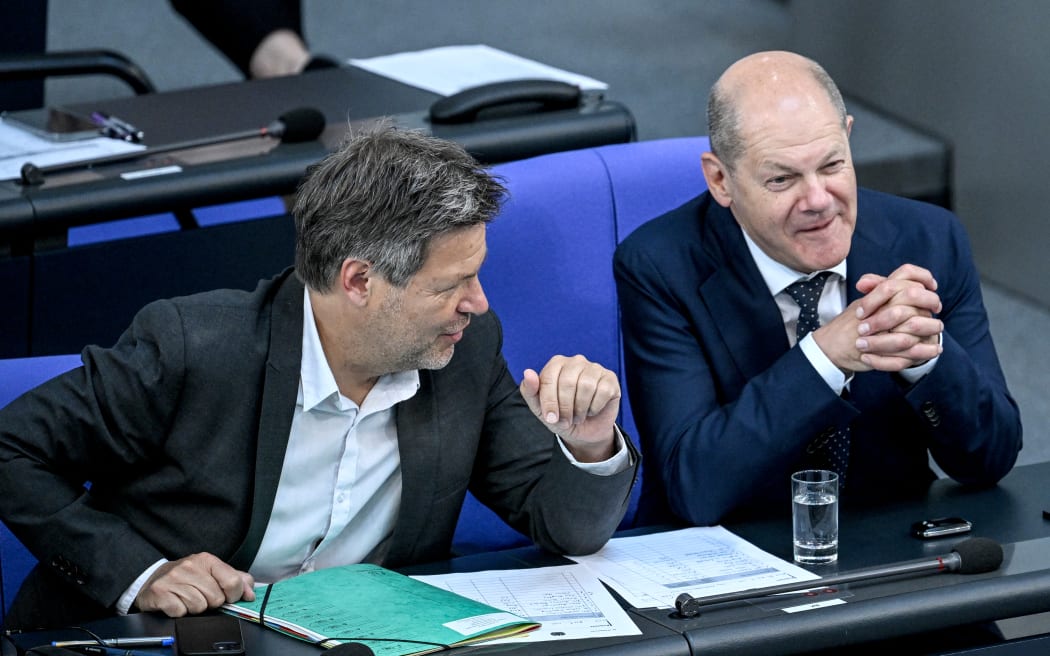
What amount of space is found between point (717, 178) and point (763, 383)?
0.34 m

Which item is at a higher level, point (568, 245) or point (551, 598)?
point (568, 245)

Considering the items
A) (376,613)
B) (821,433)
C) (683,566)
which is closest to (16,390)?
(376,613)

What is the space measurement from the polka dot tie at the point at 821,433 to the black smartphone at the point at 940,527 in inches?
10.2

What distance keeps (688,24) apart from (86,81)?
99.4 inches

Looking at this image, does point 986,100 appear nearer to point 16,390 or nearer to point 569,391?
point 569,391

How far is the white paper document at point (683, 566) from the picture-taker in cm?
189

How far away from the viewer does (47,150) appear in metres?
2.99

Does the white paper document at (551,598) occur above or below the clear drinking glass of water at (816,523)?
below

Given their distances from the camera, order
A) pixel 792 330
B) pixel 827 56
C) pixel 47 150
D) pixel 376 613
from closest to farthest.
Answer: pixel 376 613 → pixel 792 330 → pixel 47 150 → pixel 827 56

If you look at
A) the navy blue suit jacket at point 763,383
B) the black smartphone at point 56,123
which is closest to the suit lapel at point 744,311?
the navy blue suit jacket at point 763,383

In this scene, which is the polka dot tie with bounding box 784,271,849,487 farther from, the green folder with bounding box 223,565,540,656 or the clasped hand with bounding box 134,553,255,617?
the clasped hand with bounding box 134,553,255,617

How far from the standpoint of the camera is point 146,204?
2.83 meters

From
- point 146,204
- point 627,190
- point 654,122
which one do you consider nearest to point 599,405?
point 627,190

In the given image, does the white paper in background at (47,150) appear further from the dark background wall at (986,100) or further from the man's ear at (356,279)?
the dark background wall at (986,100)
